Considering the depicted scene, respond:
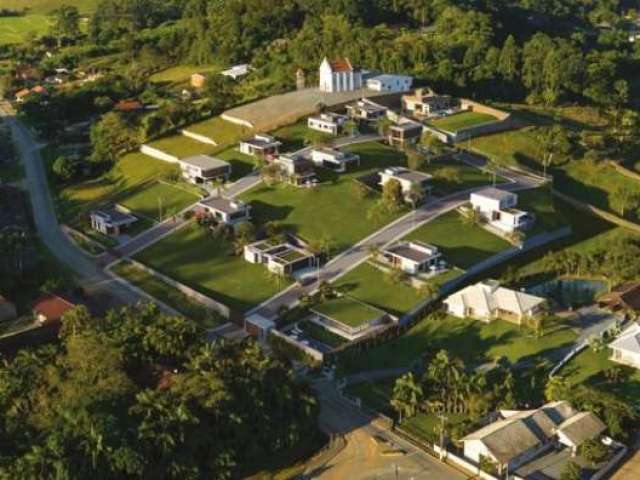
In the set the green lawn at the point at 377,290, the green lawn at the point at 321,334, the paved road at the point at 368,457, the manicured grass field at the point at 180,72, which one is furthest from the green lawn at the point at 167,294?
the manicured grass field at the point at 180,72

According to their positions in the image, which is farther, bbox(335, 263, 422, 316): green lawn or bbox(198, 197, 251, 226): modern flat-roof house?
bbox(198, 197, 251, 226): modern flat-roof house

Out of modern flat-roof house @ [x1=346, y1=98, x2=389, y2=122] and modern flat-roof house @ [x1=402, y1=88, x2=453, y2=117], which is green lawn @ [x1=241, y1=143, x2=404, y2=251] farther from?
modern flat-roof house @ [x1=402, y1=88, x2=453, y2=117]

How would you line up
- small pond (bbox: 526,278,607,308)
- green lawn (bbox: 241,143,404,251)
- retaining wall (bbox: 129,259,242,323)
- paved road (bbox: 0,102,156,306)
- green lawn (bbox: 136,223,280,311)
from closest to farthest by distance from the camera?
retaining wall (bbox: 129,259,242,323) → small pond (bbox: 526,278,607,308) → green lawn (bbox: 136,223,280,311) → paved road (bbox: 0,102,156,306) → green lawn (bbox: 241,143,404,251)

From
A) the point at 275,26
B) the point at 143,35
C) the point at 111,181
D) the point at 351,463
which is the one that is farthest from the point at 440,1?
the point at 351,463

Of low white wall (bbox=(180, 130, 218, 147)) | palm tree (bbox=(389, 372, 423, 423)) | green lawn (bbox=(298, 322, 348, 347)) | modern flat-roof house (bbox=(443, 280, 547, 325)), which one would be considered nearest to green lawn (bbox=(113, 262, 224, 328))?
green lawn (bbox=(298, 322, 348, 347))

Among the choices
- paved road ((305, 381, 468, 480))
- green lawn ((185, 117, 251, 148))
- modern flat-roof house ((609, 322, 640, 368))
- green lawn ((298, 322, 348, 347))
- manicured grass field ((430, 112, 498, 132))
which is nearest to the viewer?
paved road ((305, 381, 468, 480))

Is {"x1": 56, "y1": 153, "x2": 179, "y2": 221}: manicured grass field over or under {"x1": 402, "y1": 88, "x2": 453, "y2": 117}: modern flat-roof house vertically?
under

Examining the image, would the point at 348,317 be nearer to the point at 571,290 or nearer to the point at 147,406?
the point at 571,290

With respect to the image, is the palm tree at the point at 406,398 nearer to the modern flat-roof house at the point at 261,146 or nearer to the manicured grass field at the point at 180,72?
the modern flat-roof house at the point at 261,146
